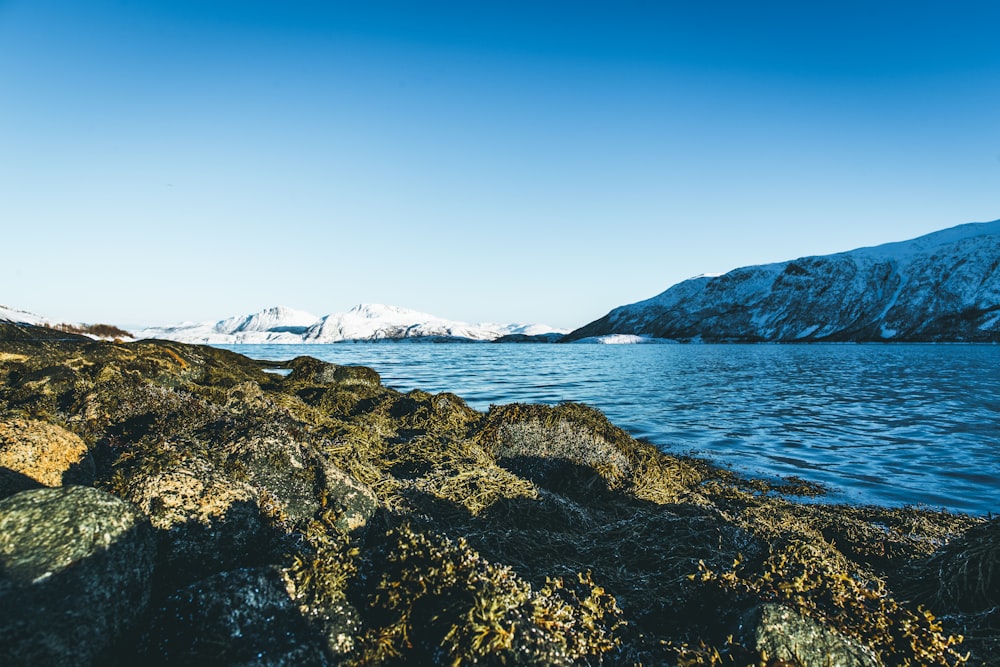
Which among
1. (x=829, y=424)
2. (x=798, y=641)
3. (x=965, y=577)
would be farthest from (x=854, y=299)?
(x=798, y=641)

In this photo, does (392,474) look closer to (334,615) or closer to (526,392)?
(334,615)

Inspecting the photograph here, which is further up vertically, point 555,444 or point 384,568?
point 384,568

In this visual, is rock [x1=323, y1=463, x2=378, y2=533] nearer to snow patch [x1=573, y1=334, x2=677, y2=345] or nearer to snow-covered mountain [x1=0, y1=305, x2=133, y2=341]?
snow-covered mountain [x1=0, y1=305, x2=133, y2=341]

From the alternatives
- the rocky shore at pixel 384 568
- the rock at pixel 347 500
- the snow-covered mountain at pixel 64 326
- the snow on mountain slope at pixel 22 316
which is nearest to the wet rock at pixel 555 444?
the rocky shore at pixel 384 568

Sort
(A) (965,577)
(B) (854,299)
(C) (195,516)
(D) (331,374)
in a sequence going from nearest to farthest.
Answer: (C) (195,516) < (A) (965,577) < (D) (331,374) < (B) (854,299)

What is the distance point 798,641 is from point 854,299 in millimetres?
182667

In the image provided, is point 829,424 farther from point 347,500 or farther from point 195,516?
point 195,516

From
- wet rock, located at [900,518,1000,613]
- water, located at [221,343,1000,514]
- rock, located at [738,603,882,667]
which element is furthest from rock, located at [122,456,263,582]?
water, located at [221,343,1000,514]

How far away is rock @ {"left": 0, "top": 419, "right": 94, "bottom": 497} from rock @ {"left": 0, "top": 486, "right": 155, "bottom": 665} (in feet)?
3.01

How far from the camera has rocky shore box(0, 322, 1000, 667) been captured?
2.39 metres

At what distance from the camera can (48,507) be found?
2.62 meters

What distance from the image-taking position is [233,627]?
239cm

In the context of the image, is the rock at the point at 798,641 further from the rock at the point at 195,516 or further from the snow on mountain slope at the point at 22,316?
the snow on mountain slope at the point at 22,316

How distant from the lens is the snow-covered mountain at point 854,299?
126 metres
